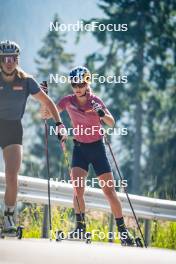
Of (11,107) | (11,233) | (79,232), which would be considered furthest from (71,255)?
(11,107)

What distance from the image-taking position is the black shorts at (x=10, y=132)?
22.5 ft

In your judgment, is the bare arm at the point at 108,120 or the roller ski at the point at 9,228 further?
the bare arm at the point at 108,120

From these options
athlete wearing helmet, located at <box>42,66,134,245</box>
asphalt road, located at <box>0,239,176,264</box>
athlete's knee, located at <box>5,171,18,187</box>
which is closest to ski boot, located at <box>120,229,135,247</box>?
athlete wearing helmet, located at <box>42,66,134,245</box>

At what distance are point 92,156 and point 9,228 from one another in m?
1.05

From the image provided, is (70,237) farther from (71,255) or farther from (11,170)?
(71,255)

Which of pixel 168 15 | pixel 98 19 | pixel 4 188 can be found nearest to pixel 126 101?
pixel 168 15

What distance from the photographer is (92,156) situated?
7.30 metres

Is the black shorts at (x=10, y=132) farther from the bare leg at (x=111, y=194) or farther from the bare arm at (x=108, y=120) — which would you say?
the bare leg at (x=111, y=194)

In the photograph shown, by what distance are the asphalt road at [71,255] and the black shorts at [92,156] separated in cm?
135

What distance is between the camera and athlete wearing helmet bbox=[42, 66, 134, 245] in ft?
23.4

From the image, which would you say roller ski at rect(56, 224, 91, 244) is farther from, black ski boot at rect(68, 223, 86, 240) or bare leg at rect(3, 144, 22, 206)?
bare leg at rect(3, 144, 22, 206)

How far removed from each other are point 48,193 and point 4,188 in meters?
0.51

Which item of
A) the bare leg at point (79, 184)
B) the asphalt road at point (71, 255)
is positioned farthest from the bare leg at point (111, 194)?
the asphalt road at point (71, 255)

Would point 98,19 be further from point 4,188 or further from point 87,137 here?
point 4,188
